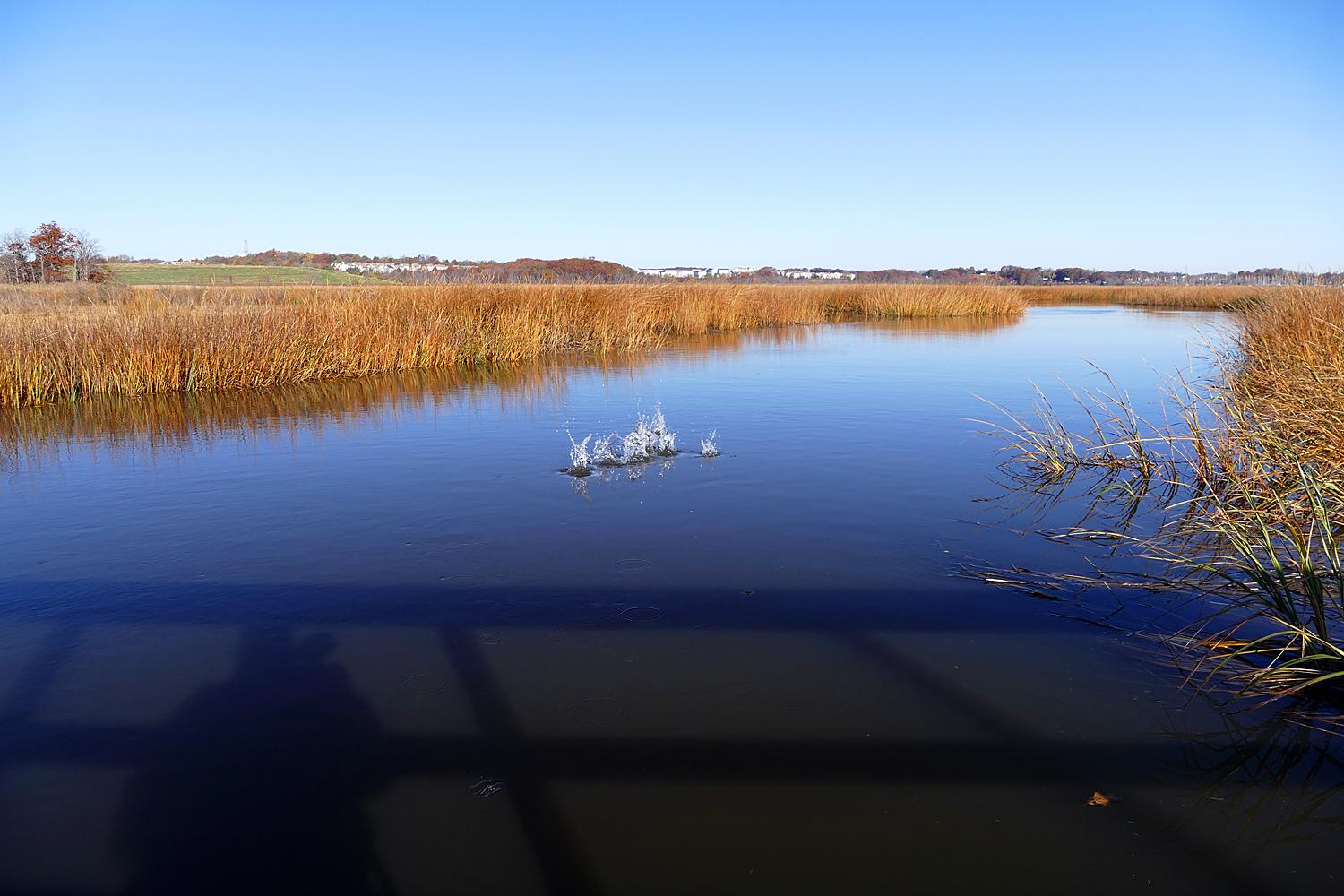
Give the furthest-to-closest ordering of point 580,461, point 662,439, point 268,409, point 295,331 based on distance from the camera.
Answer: point 295,331 → point 268,409 → point 662,439 → point 580,461

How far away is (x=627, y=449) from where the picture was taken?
25.0 feet

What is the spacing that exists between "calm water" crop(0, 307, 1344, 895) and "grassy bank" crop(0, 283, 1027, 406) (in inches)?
196

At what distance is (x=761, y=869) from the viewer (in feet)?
7.66

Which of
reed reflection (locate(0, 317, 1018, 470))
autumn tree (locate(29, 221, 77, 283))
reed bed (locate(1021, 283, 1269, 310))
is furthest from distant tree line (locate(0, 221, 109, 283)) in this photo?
reed bed (locate(1021, 283, 1269, 310))

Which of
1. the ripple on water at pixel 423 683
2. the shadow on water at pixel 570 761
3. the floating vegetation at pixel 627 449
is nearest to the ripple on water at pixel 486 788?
the shadow on water at pixel 570 761

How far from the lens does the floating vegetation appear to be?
7141mm

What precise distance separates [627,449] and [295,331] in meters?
7.39

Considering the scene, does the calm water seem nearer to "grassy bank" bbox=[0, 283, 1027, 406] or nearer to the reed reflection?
the reed reflection

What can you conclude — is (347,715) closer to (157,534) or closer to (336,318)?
(157,534)

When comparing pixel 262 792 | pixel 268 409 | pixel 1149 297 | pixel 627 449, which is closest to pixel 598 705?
pixel 262 792

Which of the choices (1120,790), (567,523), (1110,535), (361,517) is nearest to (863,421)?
(1110,535)

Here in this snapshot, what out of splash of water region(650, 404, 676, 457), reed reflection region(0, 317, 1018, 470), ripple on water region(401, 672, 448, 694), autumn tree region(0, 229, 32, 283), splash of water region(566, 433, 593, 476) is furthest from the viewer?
autumn tree region(0, 229, 32, 283)

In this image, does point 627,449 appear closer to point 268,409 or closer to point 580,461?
point 580,461

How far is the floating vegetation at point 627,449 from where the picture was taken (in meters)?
7.14
